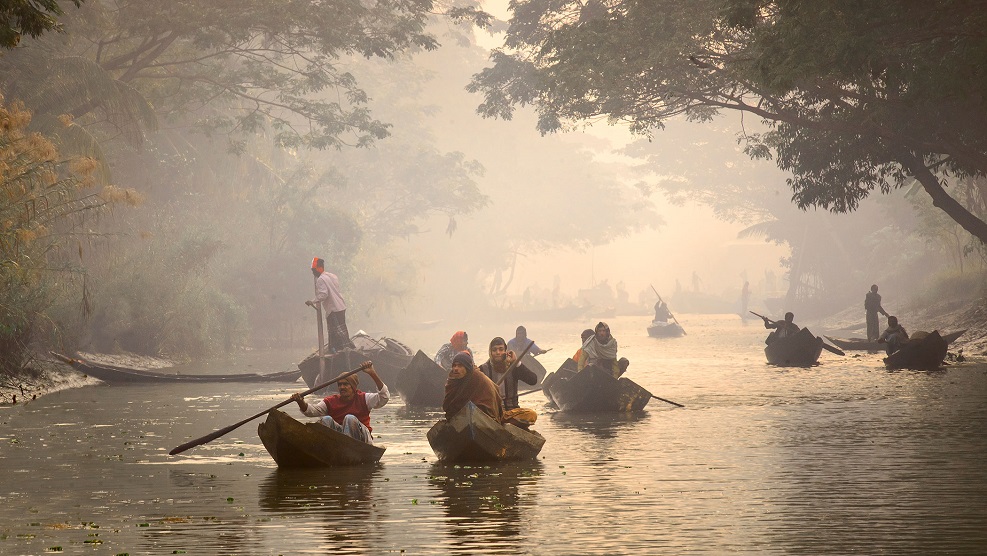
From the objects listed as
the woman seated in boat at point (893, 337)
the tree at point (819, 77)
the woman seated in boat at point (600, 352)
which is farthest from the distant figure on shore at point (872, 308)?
the woman seated in boat at point (600, 352)

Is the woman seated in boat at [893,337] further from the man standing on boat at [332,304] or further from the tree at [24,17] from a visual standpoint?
the tree at [24,17]

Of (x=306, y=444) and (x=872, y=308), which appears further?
(x=872, y=308)

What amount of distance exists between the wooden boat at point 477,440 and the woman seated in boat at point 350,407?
2.54 ft

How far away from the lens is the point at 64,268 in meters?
24.3

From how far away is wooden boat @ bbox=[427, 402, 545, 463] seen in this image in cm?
Answer: 1334

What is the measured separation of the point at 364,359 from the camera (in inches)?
923

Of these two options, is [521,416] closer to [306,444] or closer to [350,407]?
[350,407]

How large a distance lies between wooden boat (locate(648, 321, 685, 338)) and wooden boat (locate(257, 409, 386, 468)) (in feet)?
122

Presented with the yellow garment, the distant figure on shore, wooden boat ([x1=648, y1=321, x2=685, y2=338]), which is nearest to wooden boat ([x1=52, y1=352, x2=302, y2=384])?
the yellow garment

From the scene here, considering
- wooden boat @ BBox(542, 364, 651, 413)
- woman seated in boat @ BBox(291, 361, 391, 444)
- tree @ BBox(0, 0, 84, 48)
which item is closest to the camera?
tree @ BBox(0, 0, 84, 48)

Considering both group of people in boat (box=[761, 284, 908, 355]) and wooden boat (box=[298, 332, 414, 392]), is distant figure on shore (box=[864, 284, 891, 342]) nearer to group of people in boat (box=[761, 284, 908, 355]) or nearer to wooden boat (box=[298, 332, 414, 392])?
group of people in boat (box=[761, 284, 908, 355])

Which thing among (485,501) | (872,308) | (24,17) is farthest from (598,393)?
(872,308)

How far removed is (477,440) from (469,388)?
2.59 ft

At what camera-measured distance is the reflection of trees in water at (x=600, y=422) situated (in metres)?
17.1
